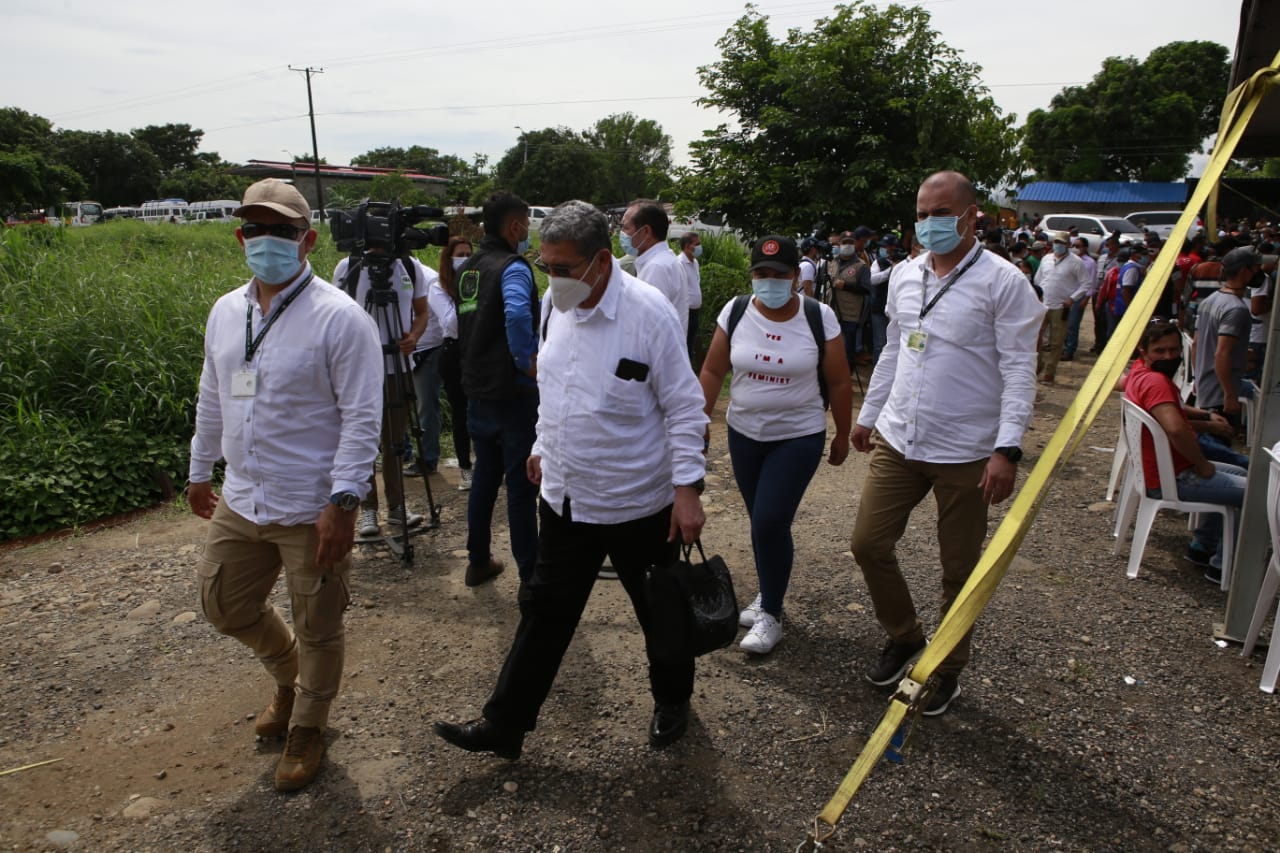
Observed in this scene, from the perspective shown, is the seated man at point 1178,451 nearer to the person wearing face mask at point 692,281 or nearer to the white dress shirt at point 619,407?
the white dress shirt at point 619,407

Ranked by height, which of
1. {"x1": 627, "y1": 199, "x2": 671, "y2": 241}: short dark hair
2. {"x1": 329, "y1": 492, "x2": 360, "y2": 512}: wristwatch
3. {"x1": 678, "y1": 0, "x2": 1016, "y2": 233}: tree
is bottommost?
{"x1": 329, "y1": 492, "x2": 360, "y2": 512}: wristwatch

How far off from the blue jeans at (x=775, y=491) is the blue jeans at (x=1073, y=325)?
857cm

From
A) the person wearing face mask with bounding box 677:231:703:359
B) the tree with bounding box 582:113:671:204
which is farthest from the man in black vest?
the tree with bounding box 582:113:671:204

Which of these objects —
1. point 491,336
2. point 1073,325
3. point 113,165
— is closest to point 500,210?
point 491,336

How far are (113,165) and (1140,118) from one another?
2412 inches

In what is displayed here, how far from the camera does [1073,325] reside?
11430 mm

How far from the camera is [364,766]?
2783 millimetres

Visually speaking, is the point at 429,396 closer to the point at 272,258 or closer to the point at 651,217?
the point at 651,217

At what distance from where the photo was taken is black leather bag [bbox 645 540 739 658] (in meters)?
2.55

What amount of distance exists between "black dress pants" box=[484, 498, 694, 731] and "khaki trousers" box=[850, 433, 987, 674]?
84 centimetres

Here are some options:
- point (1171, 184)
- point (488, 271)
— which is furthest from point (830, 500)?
point (1171, 184)

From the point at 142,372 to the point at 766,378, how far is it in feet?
16.2

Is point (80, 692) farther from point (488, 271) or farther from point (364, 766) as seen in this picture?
point (488, 271)

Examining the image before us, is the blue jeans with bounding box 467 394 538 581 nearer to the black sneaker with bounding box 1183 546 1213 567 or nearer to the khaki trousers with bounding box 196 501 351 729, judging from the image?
the khaki trousers with bounding box 196 501 351 729
